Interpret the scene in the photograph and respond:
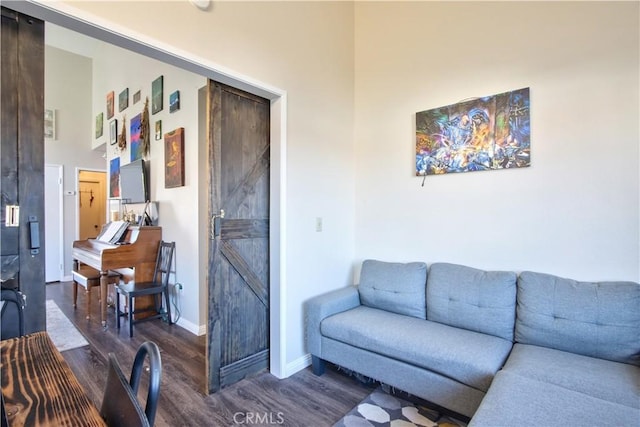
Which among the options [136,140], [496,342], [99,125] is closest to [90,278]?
[136,140]

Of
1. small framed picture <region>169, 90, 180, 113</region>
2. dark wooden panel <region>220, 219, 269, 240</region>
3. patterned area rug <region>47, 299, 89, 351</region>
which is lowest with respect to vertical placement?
patterned area rug <region>47, 299, 89, 351</region>

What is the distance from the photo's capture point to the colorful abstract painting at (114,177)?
16.0ft

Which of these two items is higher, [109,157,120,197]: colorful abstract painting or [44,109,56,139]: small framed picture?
[44,109,56,139]: small framed picture

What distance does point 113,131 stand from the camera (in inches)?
197

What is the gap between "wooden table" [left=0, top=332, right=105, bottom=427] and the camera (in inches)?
25.7

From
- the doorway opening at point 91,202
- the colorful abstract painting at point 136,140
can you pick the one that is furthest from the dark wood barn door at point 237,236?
the doorway opening at point 91,202

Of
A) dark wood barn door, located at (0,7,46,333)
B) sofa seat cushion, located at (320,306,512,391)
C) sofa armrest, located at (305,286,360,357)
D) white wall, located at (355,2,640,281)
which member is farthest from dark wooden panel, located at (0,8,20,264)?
white wall, located at (355,2,640,281)

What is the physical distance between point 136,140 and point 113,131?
1.11m

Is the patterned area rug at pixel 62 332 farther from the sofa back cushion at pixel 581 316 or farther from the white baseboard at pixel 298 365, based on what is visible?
the sofa back cushion at pixel 581 316

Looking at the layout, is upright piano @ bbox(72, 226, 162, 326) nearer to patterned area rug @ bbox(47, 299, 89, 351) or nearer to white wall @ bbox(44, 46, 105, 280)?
patterned area rug @ bbox(47, 299, 89, 351)

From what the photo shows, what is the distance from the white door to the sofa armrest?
561 centimetres

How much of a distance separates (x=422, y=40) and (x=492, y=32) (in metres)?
0.55

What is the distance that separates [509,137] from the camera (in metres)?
2.22

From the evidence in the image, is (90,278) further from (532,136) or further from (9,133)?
(532,136)
